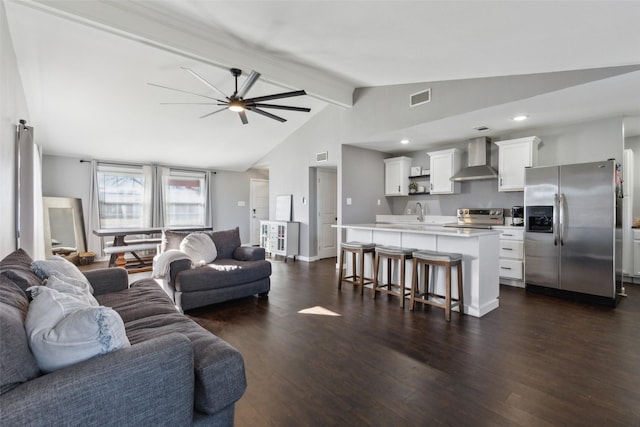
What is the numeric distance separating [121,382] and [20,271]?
3.69 ft

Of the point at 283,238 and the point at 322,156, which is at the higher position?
the point at 322,156

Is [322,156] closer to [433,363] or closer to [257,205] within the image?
[257,205]

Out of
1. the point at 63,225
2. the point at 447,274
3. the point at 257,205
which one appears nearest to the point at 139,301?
the point at 447,274

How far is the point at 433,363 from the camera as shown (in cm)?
215

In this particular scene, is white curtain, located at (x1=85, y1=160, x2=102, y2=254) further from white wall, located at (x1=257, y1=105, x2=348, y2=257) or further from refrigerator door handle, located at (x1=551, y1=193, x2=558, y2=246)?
refrigerator door handle, located at (x1=551, y1=193, x2=558, y2=246)

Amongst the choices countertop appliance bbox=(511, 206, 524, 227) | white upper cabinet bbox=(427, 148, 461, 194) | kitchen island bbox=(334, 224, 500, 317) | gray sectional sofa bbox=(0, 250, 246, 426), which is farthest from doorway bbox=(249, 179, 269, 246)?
gray sectional sofa bbox=(0, 250, 246, 426)

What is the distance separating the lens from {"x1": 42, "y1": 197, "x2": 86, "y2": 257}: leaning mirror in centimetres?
557

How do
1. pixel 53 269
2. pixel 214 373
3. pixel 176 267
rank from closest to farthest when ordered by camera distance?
pixel 214 373 → pixel 53 269 → pixel 176 267

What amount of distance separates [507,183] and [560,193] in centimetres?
82

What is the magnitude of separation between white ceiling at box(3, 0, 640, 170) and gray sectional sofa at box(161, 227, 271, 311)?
2.21 metres

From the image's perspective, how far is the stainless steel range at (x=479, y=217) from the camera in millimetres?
4680

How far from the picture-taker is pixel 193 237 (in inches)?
146

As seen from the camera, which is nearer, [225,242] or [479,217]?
[225,242]

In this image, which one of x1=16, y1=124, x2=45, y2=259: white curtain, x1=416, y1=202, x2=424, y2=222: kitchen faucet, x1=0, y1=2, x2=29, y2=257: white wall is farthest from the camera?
x1=416, y1=202, x2=424, y2=222: kitchen faucet
